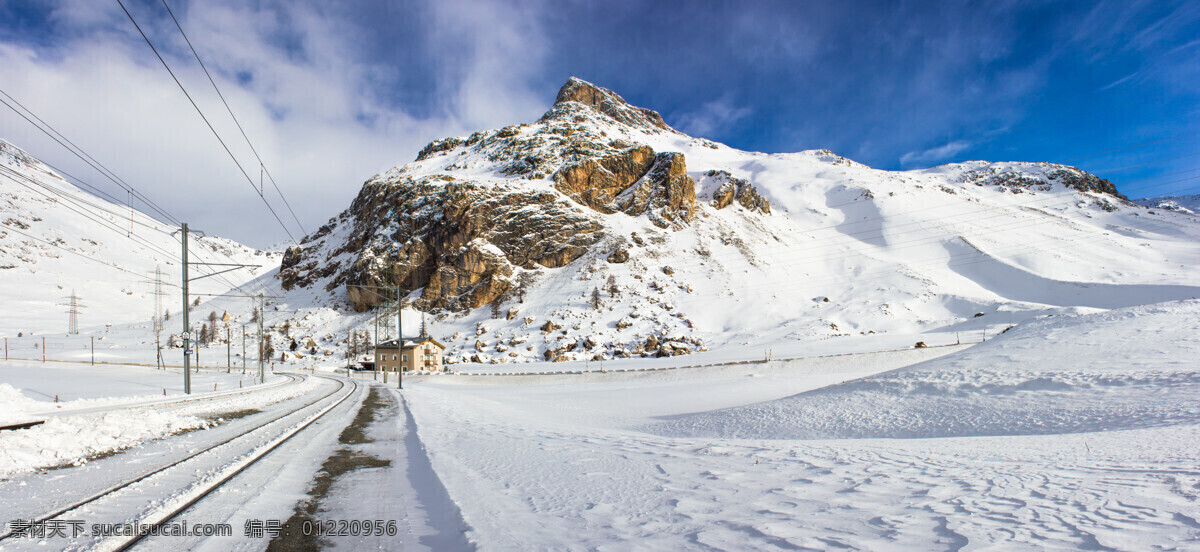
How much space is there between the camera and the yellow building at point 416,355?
5606cm

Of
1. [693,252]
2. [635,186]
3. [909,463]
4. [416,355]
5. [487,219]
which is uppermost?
[635,186]

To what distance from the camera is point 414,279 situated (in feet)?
269

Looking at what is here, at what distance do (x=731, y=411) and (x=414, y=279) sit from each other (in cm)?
7760

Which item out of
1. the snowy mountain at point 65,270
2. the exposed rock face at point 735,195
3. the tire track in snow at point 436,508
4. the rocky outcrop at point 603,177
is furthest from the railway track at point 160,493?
the snowy mountain at point 65,270

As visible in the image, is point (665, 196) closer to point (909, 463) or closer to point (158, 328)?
point (909, 463)

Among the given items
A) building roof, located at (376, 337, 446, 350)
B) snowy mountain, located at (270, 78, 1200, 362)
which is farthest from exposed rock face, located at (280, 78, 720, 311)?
building roof, located at (376, 337, 446, 350)

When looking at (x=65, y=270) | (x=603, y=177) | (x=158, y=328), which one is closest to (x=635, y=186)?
(x=603, y=177)

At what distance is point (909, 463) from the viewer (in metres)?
5.55

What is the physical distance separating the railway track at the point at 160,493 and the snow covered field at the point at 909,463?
237 centimetres

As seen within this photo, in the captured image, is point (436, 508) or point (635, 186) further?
point (635, 186)

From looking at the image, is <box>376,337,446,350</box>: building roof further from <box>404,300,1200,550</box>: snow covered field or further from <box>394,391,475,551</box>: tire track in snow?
<box>394,391,475,551</box>: tire track in snow

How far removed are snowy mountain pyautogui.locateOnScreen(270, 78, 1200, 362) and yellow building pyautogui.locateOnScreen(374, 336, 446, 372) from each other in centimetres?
245

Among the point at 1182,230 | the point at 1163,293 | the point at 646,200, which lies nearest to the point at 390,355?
the point at 646,200

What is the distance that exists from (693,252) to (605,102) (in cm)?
11503
